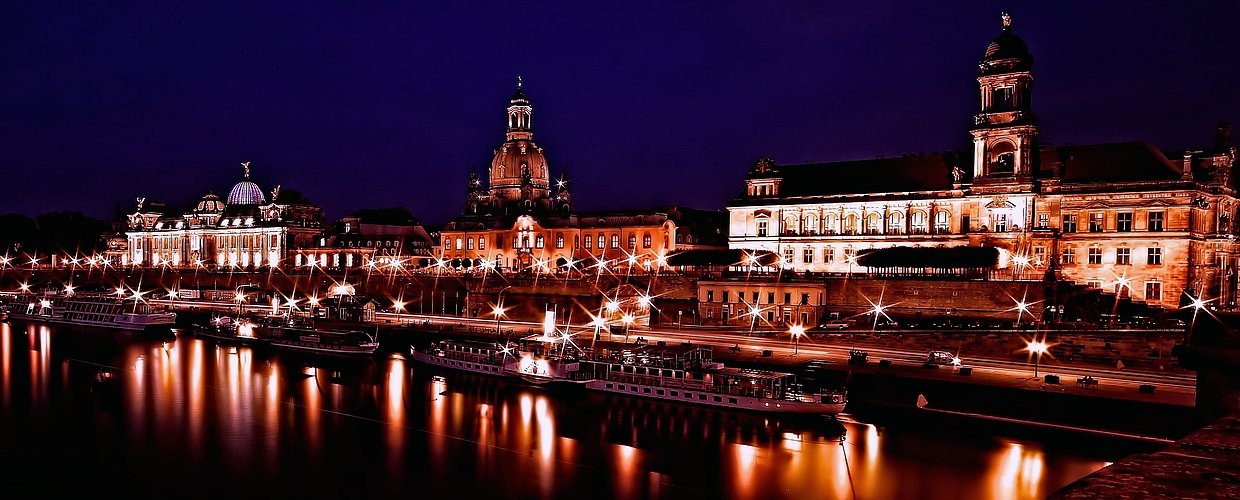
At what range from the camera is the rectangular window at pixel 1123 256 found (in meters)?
55.1

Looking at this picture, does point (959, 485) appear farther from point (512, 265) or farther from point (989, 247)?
point (512, 265)

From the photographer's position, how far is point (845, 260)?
216 ft

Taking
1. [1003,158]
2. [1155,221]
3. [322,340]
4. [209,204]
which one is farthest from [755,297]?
[209,204]

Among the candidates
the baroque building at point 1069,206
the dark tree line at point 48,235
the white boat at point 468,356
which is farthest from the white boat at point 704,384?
the dark tree line at point 48,235

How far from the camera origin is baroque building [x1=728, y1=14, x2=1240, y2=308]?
5391 centimetres

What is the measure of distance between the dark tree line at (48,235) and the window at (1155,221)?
141 meters

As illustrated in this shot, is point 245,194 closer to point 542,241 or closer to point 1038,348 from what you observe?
point 542,241

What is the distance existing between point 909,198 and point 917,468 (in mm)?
38481

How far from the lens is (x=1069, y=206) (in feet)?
187

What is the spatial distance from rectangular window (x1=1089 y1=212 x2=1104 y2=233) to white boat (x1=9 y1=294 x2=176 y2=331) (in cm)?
7021

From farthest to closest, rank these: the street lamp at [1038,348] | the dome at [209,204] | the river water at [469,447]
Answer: the dome at [209,204] → the street lamp at [1038,348] → the river water at [469,447]

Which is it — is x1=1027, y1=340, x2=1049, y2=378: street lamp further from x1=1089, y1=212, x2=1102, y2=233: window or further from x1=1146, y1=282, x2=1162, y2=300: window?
x1=1089, y1=212, x2=1102, y2=233: window

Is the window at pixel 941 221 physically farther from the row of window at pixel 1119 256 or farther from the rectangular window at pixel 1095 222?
the rectangular window at pixel 1095 222

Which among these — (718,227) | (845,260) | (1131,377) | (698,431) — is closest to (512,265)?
(718,227)
